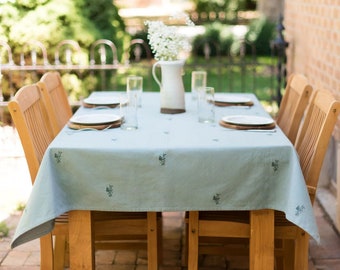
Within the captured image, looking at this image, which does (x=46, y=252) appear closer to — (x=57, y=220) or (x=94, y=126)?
(x=57, y=220)

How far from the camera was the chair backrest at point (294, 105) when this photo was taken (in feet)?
11.8

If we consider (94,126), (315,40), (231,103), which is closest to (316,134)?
(231,103)

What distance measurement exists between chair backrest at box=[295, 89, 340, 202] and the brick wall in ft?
3.34

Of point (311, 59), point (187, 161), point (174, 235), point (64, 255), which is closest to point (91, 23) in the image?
point (311, 59)

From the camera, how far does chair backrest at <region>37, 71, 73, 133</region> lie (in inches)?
145

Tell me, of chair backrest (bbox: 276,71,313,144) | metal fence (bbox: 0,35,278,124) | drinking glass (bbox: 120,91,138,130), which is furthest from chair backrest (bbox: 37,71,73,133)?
metal fence (bbox: 0,35,278,124)

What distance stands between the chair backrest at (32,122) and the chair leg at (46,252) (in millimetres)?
288

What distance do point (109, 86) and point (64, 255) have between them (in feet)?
14.3

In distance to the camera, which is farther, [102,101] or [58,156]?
[102,101]

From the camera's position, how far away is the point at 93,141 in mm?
3029

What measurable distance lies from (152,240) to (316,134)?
934 millimetres

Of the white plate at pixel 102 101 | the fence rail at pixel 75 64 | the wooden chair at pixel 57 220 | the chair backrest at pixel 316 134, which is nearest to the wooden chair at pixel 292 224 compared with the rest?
the chair backrest at pixel 316 134

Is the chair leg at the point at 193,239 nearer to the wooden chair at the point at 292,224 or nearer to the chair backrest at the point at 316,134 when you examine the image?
the wooden chair at the point at 292,224

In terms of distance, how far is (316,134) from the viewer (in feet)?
10.6
